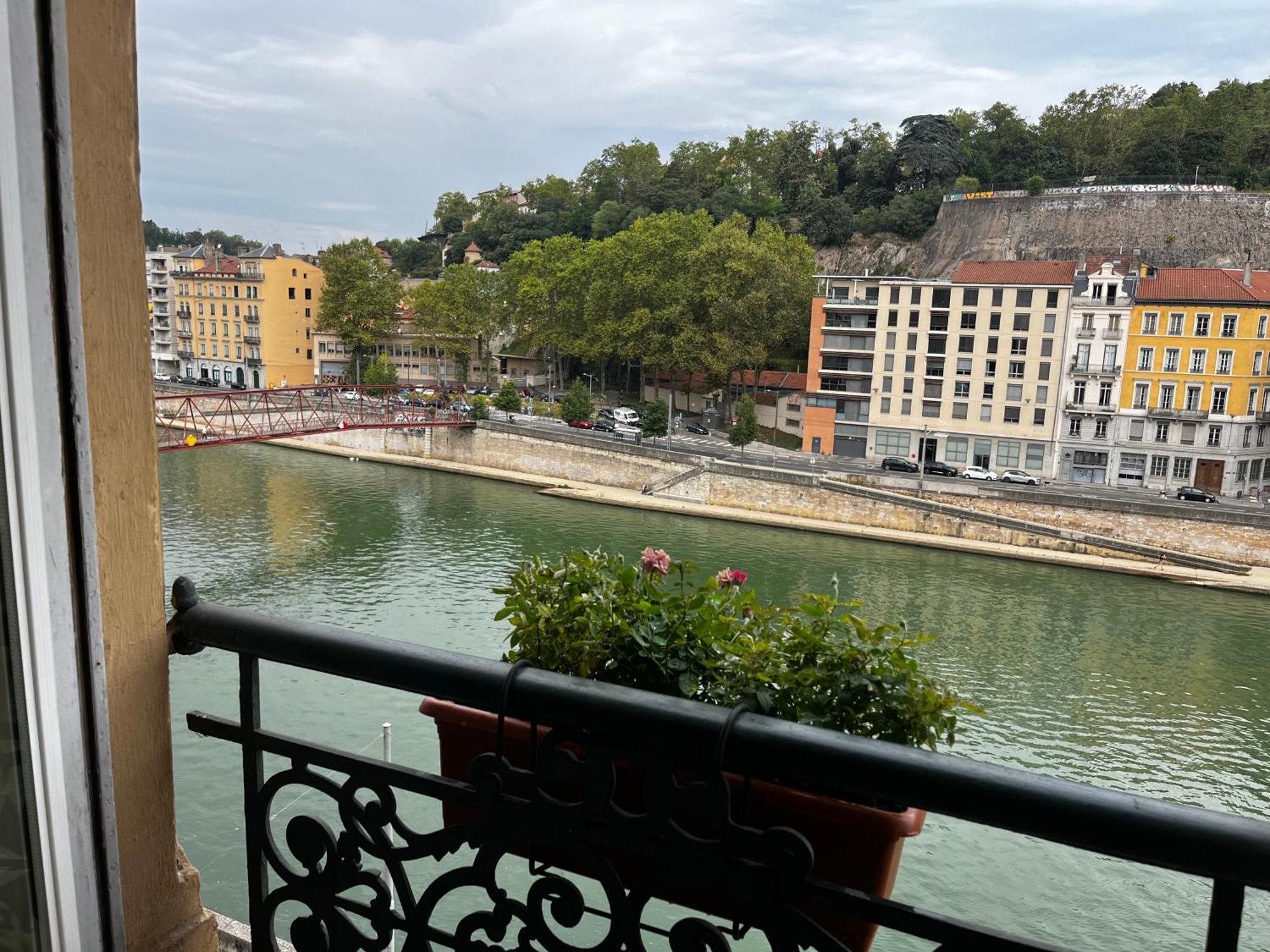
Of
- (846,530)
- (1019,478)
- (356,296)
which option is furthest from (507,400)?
(1019,478)

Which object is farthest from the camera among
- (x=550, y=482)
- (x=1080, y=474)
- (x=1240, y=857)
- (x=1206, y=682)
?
(x=550, y=482)

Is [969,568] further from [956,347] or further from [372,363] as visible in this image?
[372,363]

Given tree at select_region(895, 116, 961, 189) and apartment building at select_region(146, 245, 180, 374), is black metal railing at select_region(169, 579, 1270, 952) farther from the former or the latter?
apartment building at select_region(146, 245, 180, 374)

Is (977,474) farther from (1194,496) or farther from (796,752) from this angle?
(796,752)

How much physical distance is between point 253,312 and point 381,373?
5.71 meters

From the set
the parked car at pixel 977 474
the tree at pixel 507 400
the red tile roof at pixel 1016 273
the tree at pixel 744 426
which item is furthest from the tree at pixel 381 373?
the parked car at pixel 977 474

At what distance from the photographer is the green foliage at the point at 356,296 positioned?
29.6 m

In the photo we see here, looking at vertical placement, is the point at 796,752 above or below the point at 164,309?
below

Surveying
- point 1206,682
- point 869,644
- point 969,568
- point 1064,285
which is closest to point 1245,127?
point 1064,285

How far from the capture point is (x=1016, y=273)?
752 inches

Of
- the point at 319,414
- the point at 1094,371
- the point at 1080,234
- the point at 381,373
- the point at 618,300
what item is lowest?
the point at 319,414

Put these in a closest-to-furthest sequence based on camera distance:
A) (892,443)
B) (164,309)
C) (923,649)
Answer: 1. (923,649)
2. (892,443)
3. (164,309)

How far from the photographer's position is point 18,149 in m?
0.66

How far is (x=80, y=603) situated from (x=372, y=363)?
102 feet
